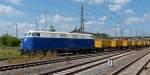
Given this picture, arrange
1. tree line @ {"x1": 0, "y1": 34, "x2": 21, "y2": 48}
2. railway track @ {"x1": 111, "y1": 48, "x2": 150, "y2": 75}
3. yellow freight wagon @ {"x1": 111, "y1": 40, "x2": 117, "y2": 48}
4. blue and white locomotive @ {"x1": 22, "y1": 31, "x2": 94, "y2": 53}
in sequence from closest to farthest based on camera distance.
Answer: railway track @ {"x1": 111, "y1": 48, "x2": 150, "y2": 75} < blue and white locomotive @ {"x1": 22, "y1": 31, "x2": 94, "y2": 53} < yellow freight wagon @ {"x1": 111, "y1": 40, "x2": 117, "y2": 48} < tree line @ {"x1": 0, "y1": 34, "x2": 21, "y2": 48}

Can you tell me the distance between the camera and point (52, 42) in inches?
1729

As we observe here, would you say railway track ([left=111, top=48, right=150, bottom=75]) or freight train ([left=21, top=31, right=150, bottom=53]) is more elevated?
freight train ([left=21, top=31, right=150, bottom=53])

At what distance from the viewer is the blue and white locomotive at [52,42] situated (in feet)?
136

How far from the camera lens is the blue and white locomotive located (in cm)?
4138

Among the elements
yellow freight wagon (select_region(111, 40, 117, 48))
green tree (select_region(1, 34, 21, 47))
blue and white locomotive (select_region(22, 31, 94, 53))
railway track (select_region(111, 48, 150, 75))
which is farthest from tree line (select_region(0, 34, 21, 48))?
railway track (select_region(111, 48, 150, 75))

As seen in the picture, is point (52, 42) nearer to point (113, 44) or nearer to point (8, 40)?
point (113, 44)

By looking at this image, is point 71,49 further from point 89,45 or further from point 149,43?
point 149,43

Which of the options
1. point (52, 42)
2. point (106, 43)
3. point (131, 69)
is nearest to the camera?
point (131, 69)

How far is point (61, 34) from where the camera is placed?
46312 mm

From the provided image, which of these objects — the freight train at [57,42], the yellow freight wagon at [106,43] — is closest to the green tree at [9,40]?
the yellow freight wagon at [106,43]

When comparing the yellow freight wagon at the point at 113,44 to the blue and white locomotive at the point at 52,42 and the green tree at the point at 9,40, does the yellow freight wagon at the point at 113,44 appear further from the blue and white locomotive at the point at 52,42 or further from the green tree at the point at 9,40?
the green tree at the point at 9,40

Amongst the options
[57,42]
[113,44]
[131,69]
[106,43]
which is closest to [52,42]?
[57,42]

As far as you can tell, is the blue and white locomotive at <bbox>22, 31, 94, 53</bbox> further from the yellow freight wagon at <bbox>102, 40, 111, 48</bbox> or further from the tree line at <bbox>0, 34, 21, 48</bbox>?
the tree line at <bbox>0, 34, 21, 48</bbox>

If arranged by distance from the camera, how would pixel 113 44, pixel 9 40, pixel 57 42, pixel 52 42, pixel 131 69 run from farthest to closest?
1. pixel 9 40
2. pixel 113 44
3. pixel 57 42
4. pixel 52 42
5. pixel 131 69
